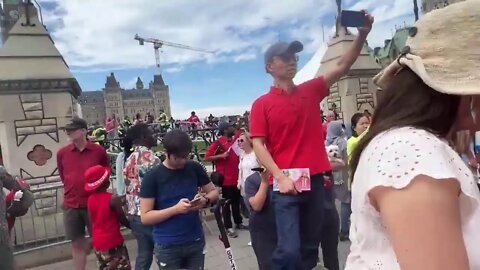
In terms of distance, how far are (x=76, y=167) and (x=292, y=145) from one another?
2.67 metres

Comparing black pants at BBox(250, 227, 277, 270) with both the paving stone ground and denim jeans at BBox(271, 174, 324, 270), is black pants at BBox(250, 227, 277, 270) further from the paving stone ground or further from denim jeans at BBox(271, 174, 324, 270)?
the paving stone ground

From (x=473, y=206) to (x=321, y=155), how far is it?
89.2 inches

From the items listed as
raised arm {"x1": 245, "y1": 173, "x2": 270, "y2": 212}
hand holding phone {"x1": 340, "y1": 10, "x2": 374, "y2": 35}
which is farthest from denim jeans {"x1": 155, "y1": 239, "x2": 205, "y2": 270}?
hand holding phone {"x1": 340, "y1": 10, "x2": 374, "y2": 35}

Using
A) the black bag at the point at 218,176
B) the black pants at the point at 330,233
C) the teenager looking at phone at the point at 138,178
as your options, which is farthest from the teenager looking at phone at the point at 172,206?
the black bag at the point at 218,176

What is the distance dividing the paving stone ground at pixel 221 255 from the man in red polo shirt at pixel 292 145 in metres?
1.76

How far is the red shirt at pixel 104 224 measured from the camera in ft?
13.4

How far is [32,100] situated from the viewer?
22.7 ft

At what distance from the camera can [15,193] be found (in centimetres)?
379

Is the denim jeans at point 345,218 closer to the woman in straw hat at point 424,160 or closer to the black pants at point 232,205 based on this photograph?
the black pants at point 232,205

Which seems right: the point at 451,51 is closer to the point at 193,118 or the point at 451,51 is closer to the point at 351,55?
the point at 351,55

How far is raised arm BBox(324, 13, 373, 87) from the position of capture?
2.47 meters

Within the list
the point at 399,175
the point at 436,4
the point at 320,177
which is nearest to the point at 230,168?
the point at 320,177

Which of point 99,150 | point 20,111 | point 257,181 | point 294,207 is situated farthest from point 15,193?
point 20,111

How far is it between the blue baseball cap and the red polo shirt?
0.76 feet
